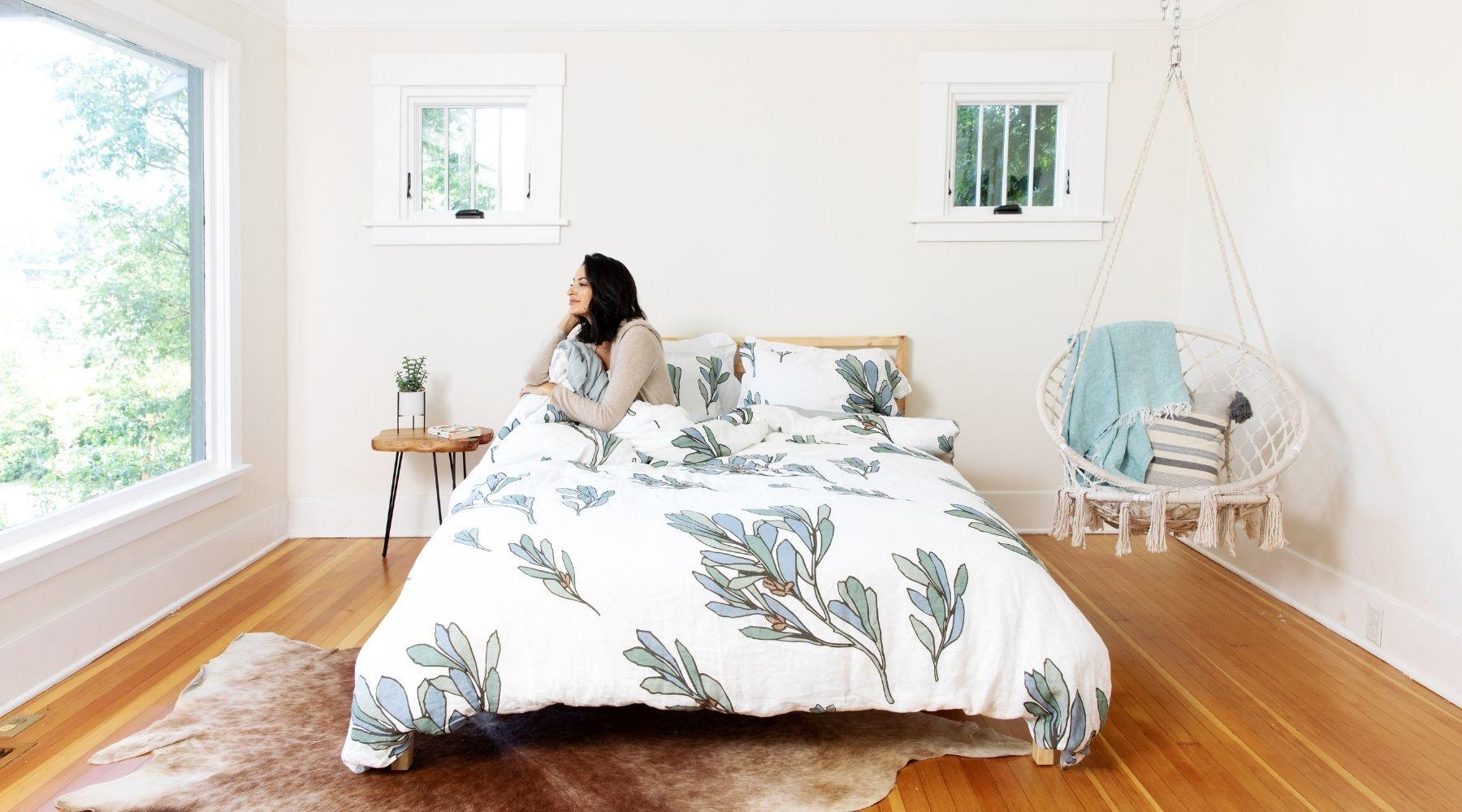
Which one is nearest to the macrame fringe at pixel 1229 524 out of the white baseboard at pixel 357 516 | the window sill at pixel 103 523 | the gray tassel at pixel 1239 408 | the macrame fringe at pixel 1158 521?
the macrame fringe at pixel 1158 521

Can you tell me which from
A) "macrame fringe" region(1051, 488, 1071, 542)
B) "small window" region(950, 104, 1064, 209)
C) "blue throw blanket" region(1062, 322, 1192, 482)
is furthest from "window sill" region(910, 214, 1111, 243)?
"macrame fringe" region(1051, 488, 1071, 542)

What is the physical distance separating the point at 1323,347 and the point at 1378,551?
0.72 m

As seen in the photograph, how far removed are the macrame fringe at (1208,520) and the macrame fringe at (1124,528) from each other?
19cm

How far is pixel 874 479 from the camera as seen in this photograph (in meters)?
2.62

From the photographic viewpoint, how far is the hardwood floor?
2.04 metres

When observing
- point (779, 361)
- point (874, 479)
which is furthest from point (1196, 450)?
point (779, 361)

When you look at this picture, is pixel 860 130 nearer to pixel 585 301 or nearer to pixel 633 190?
pixel 633 190

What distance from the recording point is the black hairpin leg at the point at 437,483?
4.08 metres

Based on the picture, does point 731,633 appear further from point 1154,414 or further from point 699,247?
point 699,247

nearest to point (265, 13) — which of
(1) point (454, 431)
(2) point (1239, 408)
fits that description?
(1) point (454, 431)

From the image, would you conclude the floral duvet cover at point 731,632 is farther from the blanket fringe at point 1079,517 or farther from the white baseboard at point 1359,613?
the white baseboard at point 1359,613

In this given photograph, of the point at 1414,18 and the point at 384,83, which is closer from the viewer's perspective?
the point at 1414,18

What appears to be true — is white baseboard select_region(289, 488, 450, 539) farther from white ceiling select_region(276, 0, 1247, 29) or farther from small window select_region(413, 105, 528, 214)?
white ceiling select_region(276, 0, 1247, 29)

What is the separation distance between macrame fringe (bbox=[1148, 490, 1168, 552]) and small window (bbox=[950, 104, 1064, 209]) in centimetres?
190
